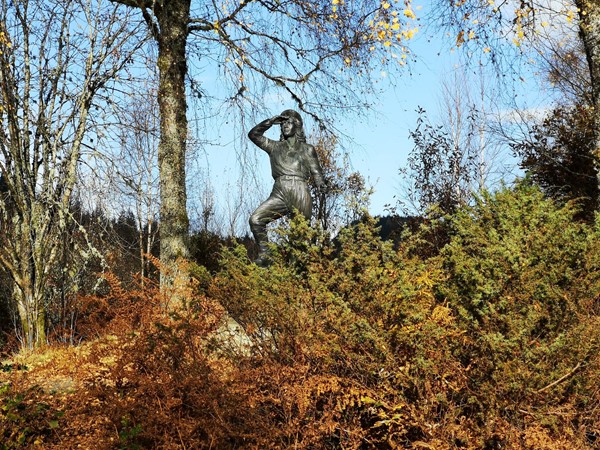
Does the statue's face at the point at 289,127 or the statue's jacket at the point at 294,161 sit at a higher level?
the statue's face at the point at 289,127

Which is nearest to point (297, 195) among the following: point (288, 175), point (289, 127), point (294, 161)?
point (288, 175)

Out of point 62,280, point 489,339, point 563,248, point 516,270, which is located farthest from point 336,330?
point 62,280

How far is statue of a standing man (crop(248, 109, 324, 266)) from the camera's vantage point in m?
8.41

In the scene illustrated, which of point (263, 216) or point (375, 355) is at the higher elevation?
point (263, 216)

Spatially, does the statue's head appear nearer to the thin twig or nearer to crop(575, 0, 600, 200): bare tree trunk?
crop(575, 0, 600, 200): bare tree trunk

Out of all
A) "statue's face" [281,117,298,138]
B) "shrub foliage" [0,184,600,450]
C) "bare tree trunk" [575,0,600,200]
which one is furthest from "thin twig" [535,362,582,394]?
"bare tree trunk" [575,0,600,200]

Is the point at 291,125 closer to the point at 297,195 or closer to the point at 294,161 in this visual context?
the point at 294,161

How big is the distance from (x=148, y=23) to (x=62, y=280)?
3941 mm

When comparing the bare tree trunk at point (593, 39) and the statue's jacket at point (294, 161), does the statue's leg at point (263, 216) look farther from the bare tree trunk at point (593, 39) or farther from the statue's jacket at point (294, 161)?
the bare tree trunk at point (593, 39)

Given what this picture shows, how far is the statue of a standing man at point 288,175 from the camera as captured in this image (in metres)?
8.41

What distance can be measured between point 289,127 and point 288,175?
25.7 inches

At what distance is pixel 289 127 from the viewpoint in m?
8.53

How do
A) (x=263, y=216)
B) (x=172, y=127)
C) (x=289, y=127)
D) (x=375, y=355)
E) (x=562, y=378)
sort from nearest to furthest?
(x=562, y=378) < (x=375, y=355) < (x=263, y=216) < (x=289, y=127) < (x=172, y=127)

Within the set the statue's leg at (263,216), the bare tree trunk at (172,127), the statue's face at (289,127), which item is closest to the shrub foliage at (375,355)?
the statue's leg at (263,216)
